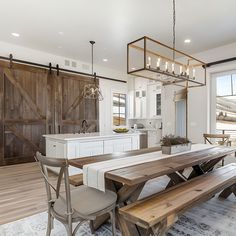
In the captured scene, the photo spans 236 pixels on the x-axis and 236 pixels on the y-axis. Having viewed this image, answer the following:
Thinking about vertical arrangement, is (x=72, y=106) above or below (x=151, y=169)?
above

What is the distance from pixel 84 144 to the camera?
3.79 m

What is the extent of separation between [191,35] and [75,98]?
3943 mm

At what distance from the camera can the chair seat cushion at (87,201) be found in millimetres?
1602

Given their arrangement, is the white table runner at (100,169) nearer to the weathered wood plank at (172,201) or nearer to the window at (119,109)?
the weathered wood plank at (172,201)

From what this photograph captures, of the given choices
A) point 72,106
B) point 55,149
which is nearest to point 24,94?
point 72,106

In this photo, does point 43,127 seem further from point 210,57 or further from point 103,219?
point 210,57

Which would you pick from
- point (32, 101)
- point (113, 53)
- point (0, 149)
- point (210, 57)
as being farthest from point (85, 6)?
point (0, 149)

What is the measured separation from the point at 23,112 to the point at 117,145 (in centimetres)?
288

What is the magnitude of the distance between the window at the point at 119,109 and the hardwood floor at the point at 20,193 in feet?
12.3

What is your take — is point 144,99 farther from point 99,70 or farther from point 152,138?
point 99,70

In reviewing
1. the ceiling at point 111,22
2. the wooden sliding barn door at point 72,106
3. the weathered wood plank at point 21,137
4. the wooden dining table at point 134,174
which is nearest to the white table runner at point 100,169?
the wooden dining table at point 134,174

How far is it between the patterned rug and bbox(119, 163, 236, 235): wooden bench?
1.41 feet

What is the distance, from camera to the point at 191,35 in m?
4.33

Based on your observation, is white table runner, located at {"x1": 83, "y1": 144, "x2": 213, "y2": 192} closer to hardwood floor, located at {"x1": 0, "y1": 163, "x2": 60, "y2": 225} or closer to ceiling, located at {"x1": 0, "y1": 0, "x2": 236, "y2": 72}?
hardwood floor, located at {"x1": 0, "y1": 163, "x2": 60, "y2": 225}
